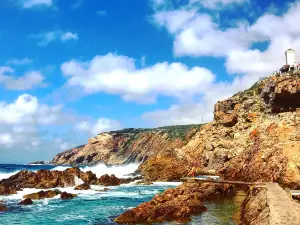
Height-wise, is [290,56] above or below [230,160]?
above

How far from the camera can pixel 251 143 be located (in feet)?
225

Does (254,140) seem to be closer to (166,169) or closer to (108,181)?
(166,169)

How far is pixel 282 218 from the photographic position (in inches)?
748

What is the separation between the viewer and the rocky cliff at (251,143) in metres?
51.1

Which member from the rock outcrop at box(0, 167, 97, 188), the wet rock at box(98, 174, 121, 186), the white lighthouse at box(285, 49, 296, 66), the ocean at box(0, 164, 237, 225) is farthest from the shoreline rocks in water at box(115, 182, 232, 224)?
the white lighthouse at box(285, 49, 296, 66)

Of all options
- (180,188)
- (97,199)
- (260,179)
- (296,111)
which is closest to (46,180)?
(97,199)

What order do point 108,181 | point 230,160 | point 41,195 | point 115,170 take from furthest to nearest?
point 115,170 < point 230,160 < point 108,181 < point 41,195

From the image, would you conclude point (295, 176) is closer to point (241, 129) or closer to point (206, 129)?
point (241, 129)

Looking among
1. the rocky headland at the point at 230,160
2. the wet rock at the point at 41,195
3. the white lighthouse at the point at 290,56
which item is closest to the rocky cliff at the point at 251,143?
the rocky headland at the point at 230,160

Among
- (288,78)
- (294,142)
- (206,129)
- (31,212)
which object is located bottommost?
(31,212)

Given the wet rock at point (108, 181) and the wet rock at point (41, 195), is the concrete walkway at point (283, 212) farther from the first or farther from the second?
the wet rock at point (108, 181)

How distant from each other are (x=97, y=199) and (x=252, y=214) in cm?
2404

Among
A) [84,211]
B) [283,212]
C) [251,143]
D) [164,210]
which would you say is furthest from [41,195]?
[251,143]

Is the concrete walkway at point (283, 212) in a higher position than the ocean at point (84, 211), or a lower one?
higher
